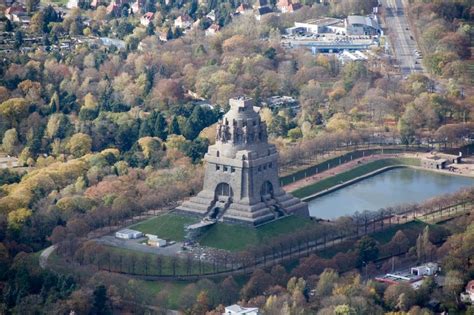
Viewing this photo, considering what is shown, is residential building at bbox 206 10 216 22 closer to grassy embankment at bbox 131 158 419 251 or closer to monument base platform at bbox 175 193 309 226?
monument base platform at bbox 175 193 309 226

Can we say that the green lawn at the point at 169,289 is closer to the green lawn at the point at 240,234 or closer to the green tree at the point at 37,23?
the green lawn at the point at 240,234

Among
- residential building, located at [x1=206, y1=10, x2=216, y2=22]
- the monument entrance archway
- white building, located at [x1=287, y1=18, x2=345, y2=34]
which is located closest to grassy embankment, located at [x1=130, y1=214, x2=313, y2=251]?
the monument entrance archway

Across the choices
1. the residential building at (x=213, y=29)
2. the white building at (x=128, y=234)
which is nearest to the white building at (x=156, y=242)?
the white building at (x=128, y=234)

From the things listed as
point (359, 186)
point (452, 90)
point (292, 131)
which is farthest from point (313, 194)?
point (452, 90)

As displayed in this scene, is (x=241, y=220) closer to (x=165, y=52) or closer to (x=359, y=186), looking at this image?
(x=359, y=186)

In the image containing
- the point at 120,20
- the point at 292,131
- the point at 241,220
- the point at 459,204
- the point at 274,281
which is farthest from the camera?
the point at 120,20

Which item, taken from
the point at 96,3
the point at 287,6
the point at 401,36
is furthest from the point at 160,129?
the point at 96,3

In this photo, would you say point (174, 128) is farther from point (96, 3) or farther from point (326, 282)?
point (96, 3)
